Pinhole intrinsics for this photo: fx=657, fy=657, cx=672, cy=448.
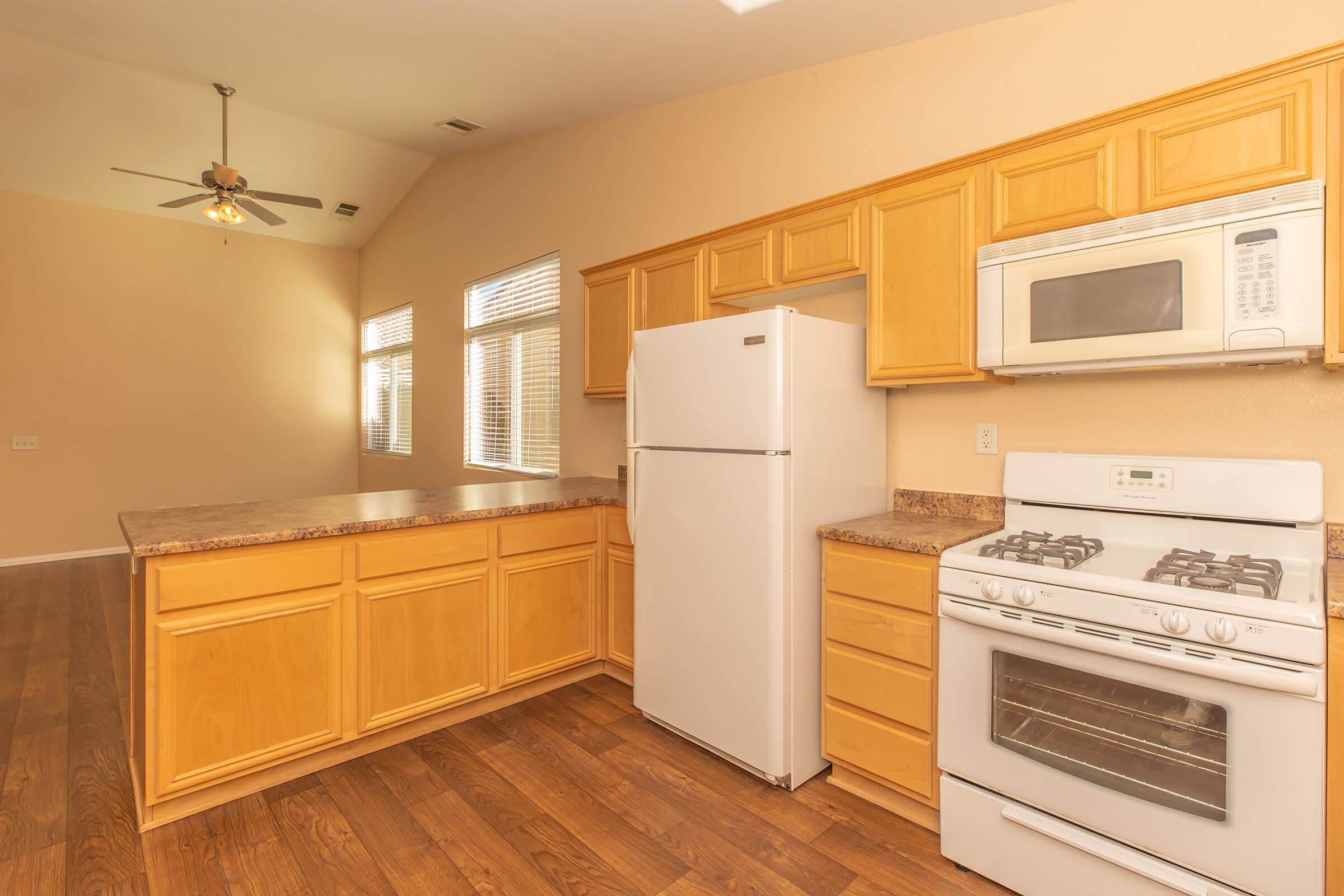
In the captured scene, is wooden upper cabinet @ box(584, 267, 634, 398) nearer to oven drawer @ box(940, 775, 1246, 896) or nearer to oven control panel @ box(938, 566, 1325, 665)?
oven control panel @ box(938, 566, 1325, 665)

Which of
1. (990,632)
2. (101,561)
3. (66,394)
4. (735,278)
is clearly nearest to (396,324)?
(66,394)

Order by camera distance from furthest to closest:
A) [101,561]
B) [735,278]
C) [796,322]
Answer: [101,561]
[735,278]
[796,322]

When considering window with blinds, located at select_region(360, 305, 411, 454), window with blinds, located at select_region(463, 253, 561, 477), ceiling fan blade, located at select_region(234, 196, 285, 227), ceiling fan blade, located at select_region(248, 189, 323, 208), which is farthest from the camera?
window with blinds, located at select_region(360, 305, 411, 454)

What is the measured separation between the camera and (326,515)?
2531mm

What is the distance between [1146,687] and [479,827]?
192 cm

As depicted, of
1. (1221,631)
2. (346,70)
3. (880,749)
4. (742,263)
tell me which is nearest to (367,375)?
(346,70)

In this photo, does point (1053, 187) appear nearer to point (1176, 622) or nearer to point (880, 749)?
point (1176, 622)

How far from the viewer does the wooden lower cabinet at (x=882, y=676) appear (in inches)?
80.3

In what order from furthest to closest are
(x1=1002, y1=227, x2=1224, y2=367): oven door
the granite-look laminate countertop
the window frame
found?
the window frame < the granite-look laminate countertop < (x1=1002, y1=227, x2=1224, y2=367): oven door

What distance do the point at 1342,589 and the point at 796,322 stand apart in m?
1.53

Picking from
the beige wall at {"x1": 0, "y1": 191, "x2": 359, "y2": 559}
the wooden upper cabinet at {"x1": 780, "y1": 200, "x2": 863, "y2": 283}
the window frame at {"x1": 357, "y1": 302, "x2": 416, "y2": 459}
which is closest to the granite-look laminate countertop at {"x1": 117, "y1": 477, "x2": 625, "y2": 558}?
the wooden upper cabinet at {"x1": 780, "y1": 200, "x2": 863, "y2": 283}

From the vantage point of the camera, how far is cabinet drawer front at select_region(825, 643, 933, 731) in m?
2.05

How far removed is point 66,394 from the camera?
5.86 metres

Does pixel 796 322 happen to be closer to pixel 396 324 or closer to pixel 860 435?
pixel 860 435
